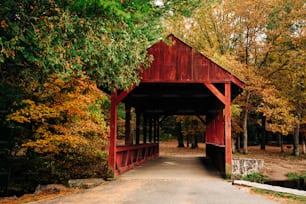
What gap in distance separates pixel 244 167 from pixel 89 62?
30.4ft

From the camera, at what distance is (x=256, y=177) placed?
13.6 meters

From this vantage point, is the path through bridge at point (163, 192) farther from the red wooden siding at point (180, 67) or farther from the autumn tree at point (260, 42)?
the autumn tree at point (260, 42)

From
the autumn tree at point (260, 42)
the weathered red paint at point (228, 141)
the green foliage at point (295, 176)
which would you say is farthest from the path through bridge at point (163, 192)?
the autumn tree at point (260, 42)

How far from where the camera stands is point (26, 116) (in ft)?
32.9

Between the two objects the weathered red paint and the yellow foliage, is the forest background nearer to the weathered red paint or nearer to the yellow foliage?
the yellow foliage

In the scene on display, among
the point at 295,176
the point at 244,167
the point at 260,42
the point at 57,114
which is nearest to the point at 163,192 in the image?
the point at 57,114

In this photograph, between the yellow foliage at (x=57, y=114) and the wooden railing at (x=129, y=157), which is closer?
the yellow foliage at (x=57, y=114)

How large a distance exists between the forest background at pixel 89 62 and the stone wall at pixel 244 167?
17.0 feet

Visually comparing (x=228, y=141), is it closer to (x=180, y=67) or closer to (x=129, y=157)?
(x=180, y=67)

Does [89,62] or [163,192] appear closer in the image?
[89,62]

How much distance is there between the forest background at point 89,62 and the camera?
5.61m

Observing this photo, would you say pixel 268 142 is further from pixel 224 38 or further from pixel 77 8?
pixel 77 8

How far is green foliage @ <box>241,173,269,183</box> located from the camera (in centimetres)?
1329

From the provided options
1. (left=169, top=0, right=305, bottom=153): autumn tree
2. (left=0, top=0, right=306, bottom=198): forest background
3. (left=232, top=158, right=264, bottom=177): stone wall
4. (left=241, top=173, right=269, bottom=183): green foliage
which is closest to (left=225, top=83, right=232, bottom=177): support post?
(left=0, top=0, right=306, bottom=198): forest background
